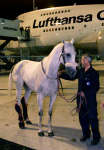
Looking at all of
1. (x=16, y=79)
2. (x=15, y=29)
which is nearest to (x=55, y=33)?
(x=15, y=29)

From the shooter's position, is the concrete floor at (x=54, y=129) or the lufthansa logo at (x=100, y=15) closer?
the concrete floor at (x=54, y=129)

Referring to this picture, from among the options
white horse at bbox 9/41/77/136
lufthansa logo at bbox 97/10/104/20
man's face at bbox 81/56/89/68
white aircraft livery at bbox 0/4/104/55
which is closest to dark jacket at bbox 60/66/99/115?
man's face at bbox 81/56/89/68

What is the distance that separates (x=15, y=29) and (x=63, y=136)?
1338 centimetres

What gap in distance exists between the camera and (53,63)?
3.89 meters

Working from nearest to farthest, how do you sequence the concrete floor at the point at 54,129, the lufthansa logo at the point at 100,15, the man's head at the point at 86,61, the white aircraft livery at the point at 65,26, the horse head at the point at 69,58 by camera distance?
the horse head at the point at 69,58 → the man's head at the point at 86,61 → the concrete floor at the point at 54,129 → the lufthansa logo at the point at 100,15 → the white aircraft livery at the point at 65,26

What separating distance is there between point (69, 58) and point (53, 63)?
0.44m

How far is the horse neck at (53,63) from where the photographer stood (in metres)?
3.81

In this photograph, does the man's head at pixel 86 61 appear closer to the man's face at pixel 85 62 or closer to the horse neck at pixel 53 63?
the man's face at pixel 85 62

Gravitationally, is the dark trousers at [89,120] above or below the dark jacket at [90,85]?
below

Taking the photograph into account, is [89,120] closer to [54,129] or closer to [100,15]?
[54,129]

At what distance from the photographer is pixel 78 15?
14562 mm

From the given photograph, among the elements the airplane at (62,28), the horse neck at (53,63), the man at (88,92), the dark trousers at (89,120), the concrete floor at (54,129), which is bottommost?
the concrete floor at (54,129)

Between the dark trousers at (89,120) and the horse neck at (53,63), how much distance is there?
862 millimetres

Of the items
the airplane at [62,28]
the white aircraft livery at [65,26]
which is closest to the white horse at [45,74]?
the airplane at [62,28]
